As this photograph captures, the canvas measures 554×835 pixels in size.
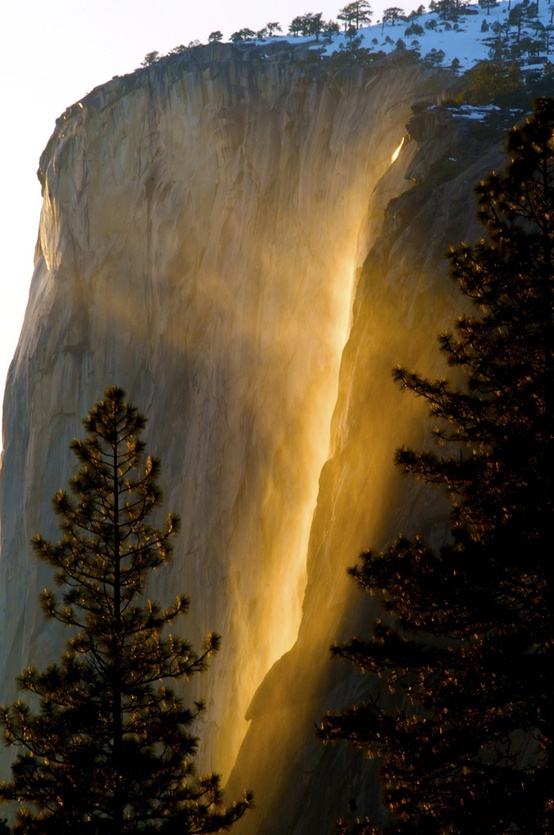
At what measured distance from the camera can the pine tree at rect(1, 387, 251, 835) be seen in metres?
13.6

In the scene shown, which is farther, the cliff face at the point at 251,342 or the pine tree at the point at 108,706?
the cliff face at the point at 251,342

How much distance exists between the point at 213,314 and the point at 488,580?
3887cm

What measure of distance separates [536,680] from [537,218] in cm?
551

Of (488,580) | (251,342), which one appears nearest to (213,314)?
(251,342)

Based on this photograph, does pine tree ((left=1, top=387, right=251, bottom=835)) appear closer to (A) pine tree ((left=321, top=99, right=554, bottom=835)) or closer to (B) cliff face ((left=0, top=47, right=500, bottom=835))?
(A) pine tree ((left=321, top=99, right=554, bottom=835))

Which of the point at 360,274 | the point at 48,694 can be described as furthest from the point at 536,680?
the point at 360,274

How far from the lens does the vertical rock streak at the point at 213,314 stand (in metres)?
38.9

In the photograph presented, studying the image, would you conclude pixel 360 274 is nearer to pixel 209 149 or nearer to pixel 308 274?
pixel 308 274

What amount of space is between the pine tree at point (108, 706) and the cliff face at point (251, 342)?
6966mm

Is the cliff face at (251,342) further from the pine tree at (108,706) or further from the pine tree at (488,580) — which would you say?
the pine tree at (488,580)

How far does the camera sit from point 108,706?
45.8 ft

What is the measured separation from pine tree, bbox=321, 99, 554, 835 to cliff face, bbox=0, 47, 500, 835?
9.37 meters

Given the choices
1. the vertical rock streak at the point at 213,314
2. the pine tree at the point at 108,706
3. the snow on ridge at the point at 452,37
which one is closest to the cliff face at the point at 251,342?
the vertical rock streak at the point at 213,314

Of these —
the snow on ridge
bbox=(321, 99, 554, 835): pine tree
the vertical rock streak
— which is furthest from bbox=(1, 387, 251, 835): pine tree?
the snow on ridge
